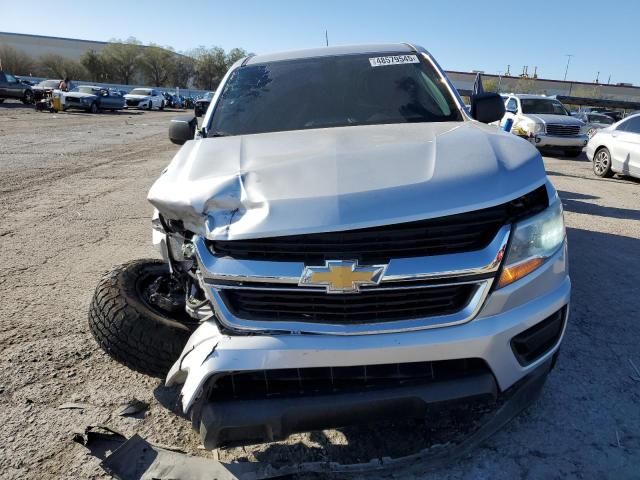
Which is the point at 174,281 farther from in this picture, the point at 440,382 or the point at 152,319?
the point at 440,382

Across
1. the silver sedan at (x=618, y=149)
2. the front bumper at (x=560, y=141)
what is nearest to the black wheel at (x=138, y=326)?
the silver sedan at (x=618, y=149)

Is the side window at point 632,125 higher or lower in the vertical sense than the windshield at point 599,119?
higher

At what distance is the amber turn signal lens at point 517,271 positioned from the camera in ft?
6.55

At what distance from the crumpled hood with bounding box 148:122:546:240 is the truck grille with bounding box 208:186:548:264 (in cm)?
5

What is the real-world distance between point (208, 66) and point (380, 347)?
310ft

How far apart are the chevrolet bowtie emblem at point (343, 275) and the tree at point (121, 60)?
86712mm

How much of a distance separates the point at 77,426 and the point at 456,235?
2.03 meters

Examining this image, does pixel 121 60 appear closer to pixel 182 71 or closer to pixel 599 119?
pixel 182 71

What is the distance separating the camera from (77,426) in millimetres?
2547

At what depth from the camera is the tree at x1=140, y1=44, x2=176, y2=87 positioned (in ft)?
273

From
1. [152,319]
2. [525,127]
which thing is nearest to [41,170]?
[152,319]

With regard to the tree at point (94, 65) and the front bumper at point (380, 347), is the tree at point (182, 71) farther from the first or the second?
the front bumper at point (380, 347)

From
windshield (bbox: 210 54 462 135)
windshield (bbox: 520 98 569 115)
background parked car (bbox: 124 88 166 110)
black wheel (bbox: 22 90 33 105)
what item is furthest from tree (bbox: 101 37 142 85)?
windshield (bbox: 210 54 462 135)

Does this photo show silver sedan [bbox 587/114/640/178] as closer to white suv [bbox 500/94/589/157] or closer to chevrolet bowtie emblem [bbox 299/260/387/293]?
white suv [bbox 500/94/589/157]
